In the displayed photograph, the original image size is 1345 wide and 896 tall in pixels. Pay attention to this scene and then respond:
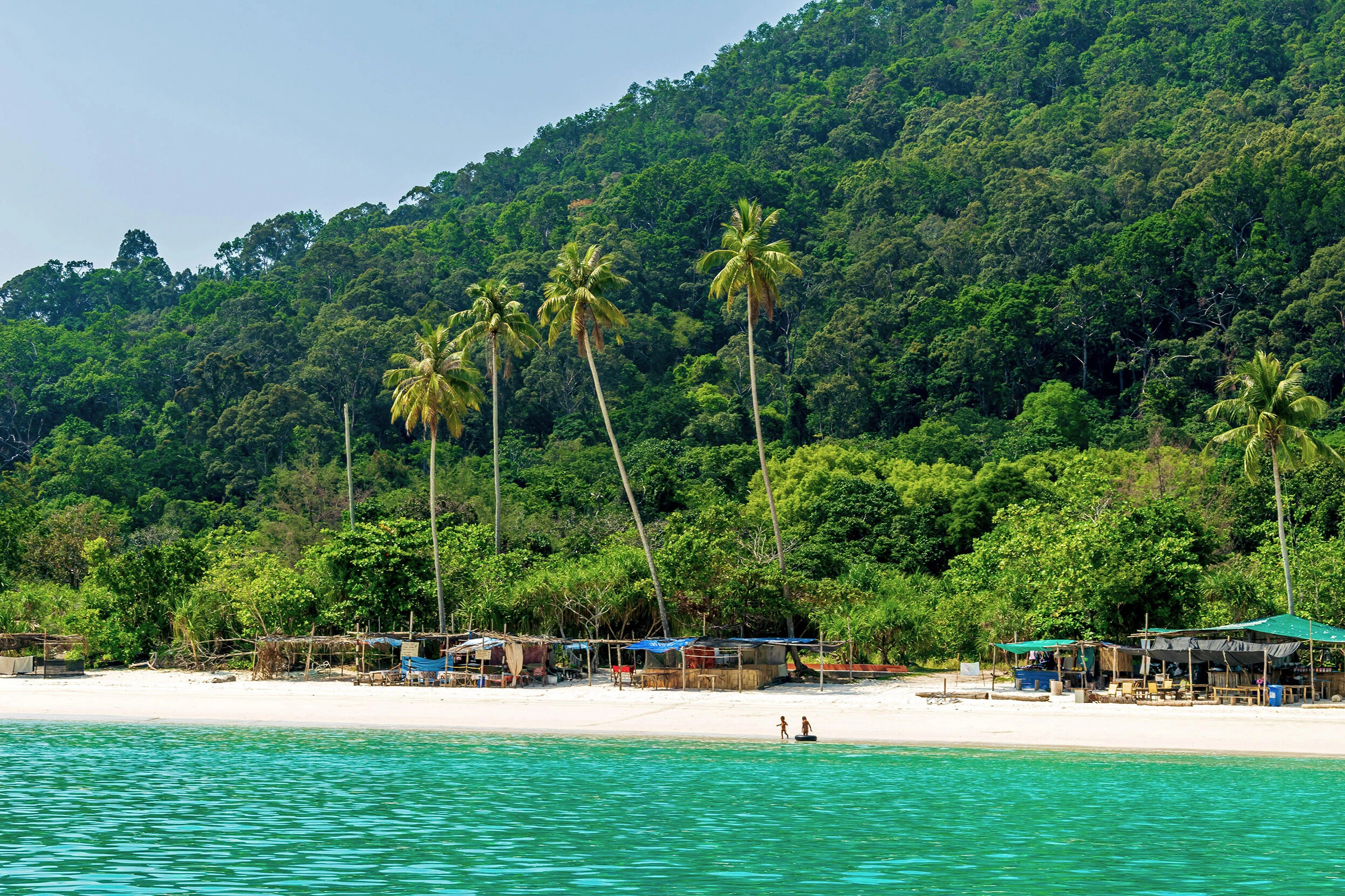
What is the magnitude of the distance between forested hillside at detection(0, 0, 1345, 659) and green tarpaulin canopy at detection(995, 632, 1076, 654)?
0.70m

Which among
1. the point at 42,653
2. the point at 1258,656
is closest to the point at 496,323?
the point at 42,653

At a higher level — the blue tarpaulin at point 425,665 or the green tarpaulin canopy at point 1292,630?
the green tarpaulin canopy at point 1292,630

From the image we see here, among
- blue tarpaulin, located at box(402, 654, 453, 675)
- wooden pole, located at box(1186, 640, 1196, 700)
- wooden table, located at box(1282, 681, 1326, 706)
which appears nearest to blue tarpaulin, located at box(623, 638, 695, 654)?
blue tarpaulin, located at box(402, 654, 453, 675)

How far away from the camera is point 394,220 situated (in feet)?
559

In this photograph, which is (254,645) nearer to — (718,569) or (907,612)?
(718,569)

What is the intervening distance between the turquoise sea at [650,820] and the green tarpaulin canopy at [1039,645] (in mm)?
10716

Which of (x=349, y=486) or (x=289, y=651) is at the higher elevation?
(x=349, y=486)

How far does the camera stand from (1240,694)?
3712 cm

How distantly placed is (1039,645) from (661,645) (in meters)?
12.9

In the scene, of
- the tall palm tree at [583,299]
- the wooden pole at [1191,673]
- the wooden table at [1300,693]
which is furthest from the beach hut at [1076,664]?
the tall palm tree at [583,299]

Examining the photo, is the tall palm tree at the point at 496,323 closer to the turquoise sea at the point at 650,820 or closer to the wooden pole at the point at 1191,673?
the turquoise sea at the point at 650,820

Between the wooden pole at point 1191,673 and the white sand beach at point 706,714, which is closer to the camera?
the white sand beach at point 706,714

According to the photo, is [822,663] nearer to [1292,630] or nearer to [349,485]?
[1292,630]

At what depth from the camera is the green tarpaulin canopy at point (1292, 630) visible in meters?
35.2
